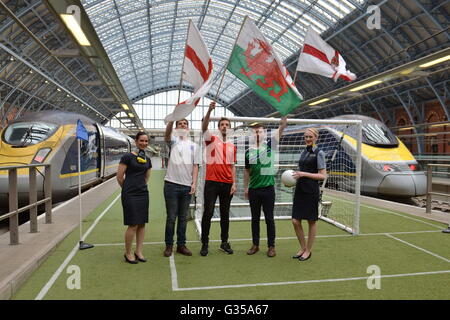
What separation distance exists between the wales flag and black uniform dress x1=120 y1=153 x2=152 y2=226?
1.84 metres

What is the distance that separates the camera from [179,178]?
4.63m

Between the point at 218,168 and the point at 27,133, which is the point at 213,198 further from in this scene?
the point at 27,133

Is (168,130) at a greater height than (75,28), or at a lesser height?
lesser

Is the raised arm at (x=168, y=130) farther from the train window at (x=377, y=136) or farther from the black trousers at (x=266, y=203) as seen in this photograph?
the train window at (x=377, y=136)

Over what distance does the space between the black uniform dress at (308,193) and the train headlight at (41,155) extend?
22.8 ft

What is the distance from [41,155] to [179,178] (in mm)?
5827

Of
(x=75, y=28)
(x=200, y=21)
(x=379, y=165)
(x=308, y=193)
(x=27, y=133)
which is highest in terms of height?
(x=200, y=21)

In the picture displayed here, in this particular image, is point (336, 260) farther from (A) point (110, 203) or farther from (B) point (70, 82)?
(B) point (70, 82)

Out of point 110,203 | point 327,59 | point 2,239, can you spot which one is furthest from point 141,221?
point 110,203

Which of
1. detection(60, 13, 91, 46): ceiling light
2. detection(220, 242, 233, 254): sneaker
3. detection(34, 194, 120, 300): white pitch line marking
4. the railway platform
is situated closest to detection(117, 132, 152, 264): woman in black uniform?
the railway platform

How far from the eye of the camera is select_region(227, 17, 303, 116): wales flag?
15.3 ft

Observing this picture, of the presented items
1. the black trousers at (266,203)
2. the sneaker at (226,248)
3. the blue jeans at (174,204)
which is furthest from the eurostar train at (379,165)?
the blue jeans at (174,204)

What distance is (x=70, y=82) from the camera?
3503cm

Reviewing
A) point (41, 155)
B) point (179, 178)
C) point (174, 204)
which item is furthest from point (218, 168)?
point (41, 155)
